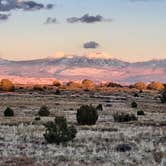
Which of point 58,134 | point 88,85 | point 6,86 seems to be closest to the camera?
point 58,134

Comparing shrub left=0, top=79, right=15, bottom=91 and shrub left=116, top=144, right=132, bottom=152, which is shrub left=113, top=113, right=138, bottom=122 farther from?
shrub left=0, top=79, right=15, bottom=91

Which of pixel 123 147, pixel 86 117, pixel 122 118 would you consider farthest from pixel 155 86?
pixel 123 147

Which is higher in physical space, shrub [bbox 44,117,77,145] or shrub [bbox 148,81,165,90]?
shrub [bbox 148,81,165,90]

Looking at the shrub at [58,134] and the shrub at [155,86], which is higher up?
the shrub at [155,86]

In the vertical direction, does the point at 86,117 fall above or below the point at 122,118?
above

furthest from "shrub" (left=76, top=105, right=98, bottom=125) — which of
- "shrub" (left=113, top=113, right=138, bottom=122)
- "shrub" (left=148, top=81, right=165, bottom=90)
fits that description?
"shrub" (left=148, top=81, right=165, bottom=90)

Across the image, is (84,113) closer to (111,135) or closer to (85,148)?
(111,135)

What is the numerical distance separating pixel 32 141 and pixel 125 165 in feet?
27.3

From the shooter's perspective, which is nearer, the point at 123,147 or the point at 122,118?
the point at 123,147

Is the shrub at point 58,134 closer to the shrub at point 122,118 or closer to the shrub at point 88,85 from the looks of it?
the shrub at point 122,118

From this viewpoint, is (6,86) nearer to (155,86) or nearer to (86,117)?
(155,86)

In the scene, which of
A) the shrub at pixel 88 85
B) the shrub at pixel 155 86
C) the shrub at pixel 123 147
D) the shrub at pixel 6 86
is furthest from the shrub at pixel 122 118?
the shrub at pixel 155 86

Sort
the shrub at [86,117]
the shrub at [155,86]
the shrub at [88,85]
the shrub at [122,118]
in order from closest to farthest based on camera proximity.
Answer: the shrub at [86,117], the shrub at [122,118], the shrub at [88,85], the shrub at [155,86]

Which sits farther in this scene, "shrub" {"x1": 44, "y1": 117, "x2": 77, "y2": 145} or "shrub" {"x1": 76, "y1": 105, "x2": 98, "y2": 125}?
"shrub" {"x1": 76, "y1": 105, "x2": 98, "y2": 125}
